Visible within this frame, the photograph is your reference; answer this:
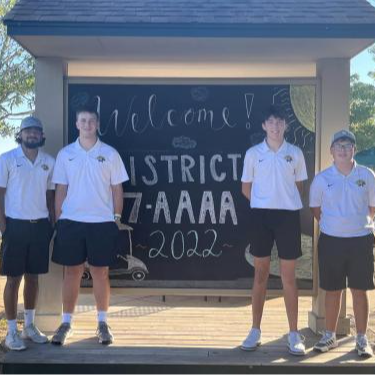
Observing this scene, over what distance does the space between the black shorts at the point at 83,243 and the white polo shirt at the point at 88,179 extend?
2.2 inches

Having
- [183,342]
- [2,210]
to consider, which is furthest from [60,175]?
[183,342]

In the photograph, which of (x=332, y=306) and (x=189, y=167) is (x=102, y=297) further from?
(x=332, y=306)

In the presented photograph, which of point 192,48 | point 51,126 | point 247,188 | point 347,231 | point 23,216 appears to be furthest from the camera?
point 51,126

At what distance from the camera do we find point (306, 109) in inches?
196

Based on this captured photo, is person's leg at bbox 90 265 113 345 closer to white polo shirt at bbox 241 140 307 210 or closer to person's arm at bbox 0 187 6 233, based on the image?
person's arm at bbox 0 187 6 233

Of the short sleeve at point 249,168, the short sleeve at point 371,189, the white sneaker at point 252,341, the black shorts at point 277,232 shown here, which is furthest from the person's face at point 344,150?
the white sneaker at point 252,341

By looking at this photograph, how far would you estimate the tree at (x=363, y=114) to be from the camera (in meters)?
20.9

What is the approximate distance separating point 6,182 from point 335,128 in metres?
2.92

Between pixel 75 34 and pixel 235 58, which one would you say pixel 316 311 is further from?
pixel 75 34

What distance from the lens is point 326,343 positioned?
4.23m

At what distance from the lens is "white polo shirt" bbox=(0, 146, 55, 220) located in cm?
421

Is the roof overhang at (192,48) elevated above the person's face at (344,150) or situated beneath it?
elevated above

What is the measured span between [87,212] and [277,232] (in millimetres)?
1513

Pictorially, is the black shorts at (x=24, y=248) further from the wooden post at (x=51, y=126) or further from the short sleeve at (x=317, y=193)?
the short sleeve at (x=317, y=193)
